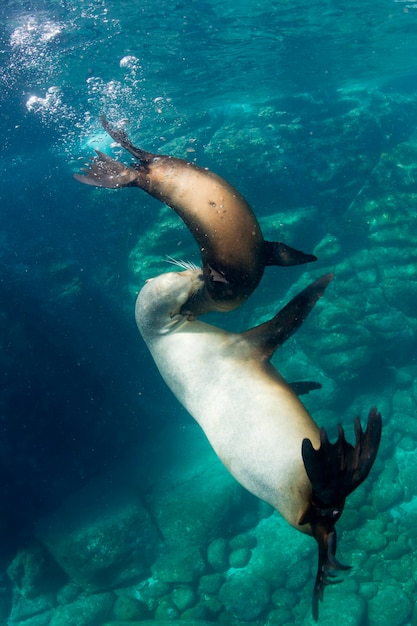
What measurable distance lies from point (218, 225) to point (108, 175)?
0.80 meters

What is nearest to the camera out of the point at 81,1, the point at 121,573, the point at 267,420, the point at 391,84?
the point at 267,420

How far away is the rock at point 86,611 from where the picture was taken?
376 inches

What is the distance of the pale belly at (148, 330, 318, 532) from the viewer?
77.4 inches

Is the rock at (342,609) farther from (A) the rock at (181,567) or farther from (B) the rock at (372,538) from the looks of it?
(A) the rock at (181,567)

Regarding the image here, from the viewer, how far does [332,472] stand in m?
1.73

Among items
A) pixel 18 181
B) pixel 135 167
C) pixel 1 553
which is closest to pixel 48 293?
pixel 18 181

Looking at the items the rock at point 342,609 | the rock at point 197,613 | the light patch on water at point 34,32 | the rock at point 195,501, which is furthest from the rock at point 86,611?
the light patch on water at point 34,32

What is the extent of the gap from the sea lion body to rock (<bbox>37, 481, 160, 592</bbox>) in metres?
10.2

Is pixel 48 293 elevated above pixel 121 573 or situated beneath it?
elevated above

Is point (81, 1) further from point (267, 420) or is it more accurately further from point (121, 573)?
point (121, 573)

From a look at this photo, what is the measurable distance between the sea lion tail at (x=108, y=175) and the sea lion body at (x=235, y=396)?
23.3 inches

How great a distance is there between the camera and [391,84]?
139 feet

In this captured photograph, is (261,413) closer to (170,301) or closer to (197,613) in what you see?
(170,301)

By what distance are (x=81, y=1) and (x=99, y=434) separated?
13195mm
